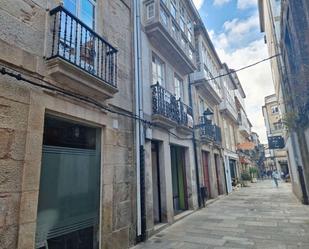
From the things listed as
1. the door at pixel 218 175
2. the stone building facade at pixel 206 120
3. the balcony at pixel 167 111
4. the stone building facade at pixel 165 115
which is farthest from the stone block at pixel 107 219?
the door at pixel 218 175

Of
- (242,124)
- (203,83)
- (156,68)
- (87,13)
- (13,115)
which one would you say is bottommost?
(13,115)

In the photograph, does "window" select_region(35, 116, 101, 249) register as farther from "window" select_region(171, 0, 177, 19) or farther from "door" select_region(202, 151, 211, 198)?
"door" select_region(202, 151, 211, 198)

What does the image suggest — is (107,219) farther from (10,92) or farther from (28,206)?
(10,92)

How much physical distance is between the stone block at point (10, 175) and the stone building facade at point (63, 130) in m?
0.01

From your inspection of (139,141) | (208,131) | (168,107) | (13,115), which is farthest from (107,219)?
(208,131)

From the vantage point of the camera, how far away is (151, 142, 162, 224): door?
24.9 feet

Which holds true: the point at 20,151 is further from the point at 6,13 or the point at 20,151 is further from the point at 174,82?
the point at 174,82

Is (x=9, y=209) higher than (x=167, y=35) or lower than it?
lower

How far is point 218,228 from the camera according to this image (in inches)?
266

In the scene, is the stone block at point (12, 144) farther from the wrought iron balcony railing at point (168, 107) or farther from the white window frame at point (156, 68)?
the white window frame at point (156, 68)

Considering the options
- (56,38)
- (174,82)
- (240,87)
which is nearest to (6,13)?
Answer: (56,38)

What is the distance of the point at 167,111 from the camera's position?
316 inches

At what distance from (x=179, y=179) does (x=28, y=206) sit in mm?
7550

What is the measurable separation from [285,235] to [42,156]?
6066 millimetres
